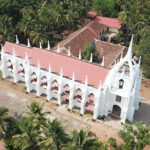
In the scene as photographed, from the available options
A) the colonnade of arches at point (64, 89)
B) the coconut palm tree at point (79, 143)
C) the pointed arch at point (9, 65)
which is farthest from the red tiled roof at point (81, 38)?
the coconut palm tree at point (79, 143)

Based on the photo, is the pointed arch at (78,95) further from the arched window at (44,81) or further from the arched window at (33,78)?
the arched window at (33,78)

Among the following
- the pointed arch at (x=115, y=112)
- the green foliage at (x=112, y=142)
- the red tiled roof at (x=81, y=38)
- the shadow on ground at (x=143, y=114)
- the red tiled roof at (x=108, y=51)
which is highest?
the red tiled roof at (x=81, y=38)

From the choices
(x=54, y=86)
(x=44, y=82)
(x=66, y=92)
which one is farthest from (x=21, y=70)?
(x=66, y=92)

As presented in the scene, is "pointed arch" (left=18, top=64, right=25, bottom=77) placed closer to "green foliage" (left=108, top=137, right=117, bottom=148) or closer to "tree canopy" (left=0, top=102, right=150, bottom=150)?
"tree canopy" (left=0, top=102, right=150, bottom=150)

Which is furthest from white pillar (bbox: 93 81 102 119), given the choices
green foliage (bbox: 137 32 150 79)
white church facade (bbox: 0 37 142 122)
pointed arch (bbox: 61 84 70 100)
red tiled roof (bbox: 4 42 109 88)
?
green foliage (bbox: 137 32 150 79)

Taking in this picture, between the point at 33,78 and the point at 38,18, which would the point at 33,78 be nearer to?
the point at 33,78

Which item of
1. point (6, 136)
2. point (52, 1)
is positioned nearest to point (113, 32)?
point (52, 1)

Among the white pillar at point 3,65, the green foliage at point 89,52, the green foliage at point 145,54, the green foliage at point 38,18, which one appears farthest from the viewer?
the green foliage at point 38,18
